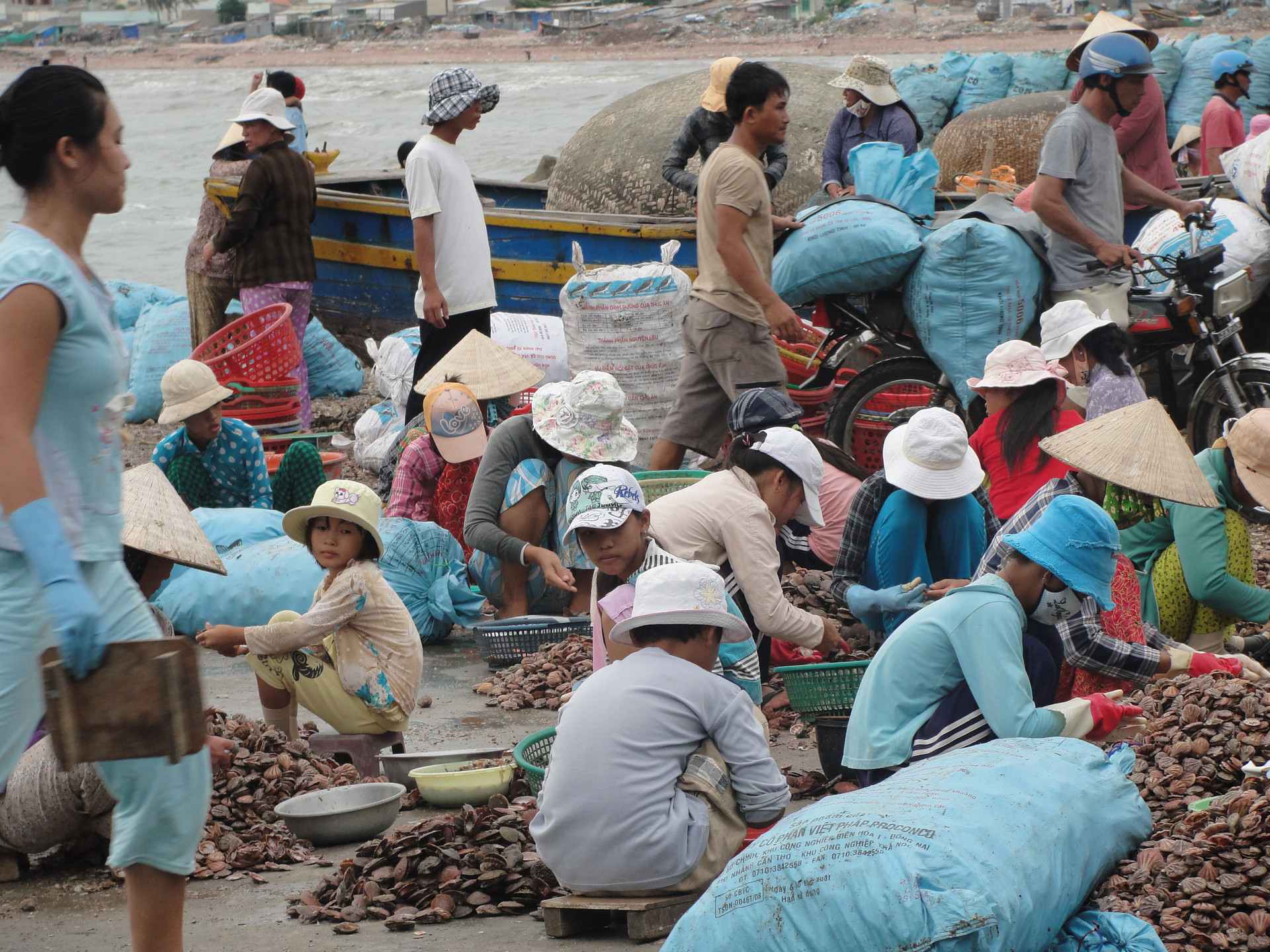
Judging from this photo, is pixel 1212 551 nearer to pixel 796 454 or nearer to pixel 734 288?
pixel 796 454

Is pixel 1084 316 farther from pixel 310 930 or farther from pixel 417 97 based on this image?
pixel 417 97

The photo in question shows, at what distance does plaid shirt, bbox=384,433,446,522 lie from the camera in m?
6.04

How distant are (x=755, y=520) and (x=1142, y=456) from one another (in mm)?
1204

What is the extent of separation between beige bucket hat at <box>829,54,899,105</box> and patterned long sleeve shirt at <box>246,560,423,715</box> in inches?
184

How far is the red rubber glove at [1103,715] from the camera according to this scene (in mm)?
3174

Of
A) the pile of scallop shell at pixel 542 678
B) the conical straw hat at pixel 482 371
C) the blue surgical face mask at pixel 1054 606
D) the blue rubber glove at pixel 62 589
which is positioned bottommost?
the pile of scallop shell at pixel 542 678

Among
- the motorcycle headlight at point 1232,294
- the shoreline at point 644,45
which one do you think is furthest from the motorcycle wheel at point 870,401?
the shoreline at point 644,45

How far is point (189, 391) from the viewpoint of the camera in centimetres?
602

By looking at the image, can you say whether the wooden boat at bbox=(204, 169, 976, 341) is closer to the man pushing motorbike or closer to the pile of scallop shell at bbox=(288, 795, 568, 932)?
the man pushing motorbike

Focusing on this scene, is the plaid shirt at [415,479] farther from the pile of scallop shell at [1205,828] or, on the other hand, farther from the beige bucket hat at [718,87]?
the pile of scallop shell at [1205,828]

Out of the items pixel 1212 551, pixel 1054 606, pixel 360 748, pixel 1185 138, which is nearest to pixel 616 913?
pixel 1054 606

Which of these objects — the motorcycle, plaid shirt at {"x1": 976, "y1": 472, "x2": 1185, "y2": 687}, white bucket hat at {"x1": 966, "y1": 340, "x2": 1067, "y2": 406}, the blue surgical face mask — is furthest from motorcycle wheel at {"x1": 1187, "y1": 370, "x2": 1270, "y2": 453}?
the blue surgical face mask

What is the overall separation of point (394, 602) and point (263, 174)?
185 inches

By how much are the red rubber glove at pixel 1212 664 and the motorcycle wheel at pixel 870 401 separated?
2.80m
